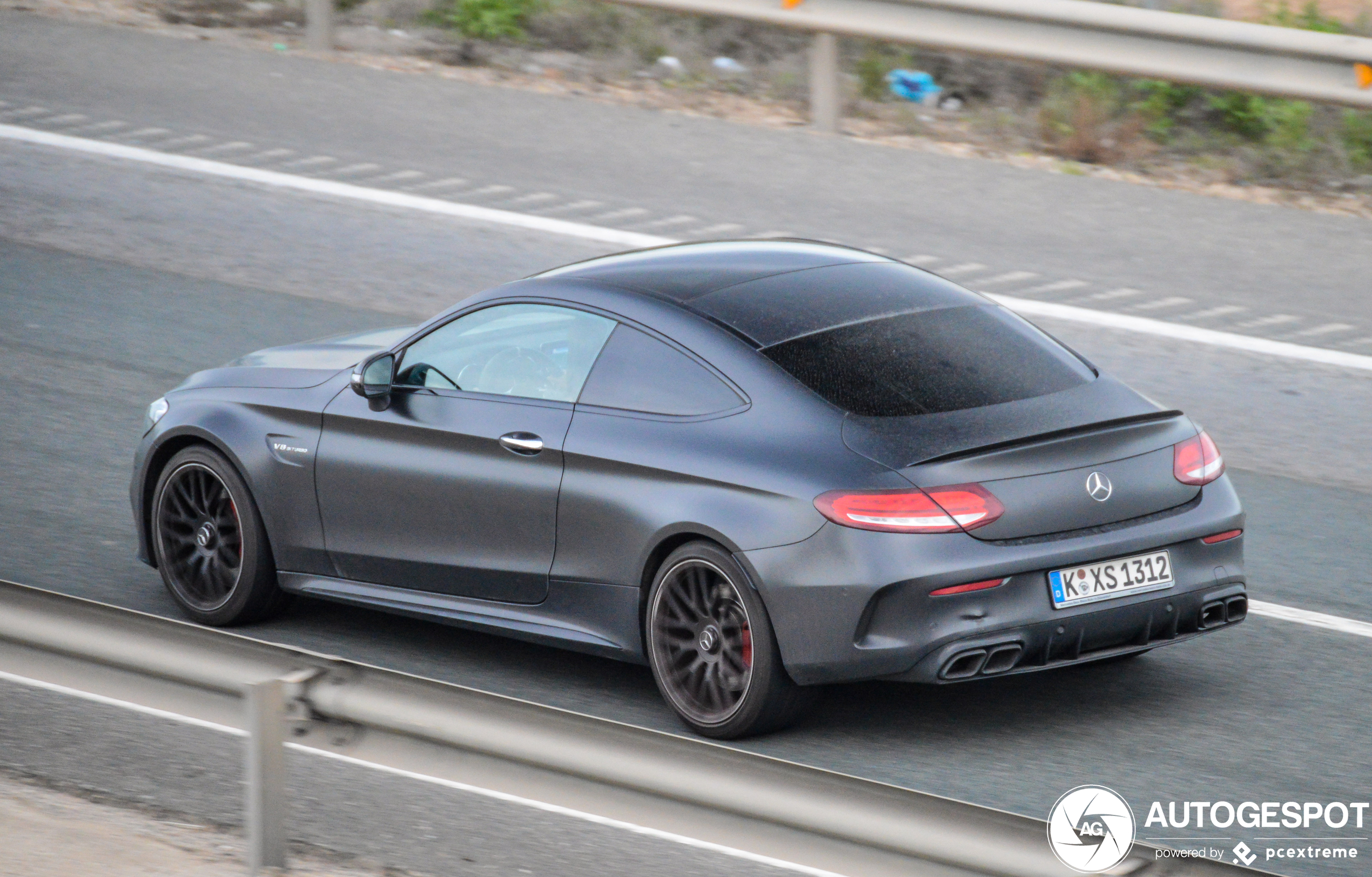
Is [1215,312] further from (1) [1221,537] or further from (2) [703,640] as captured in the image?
(2) [703,640]

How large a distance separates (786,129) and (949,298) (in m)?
7.99

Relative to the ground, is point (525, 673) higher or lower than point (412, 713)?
lower

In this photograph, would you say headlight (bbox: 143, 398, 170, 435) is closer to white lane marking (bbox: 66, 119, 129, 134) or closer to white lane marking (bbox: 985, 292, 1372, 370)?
white lane marking (bbox: 985, 292, 1372, 370)

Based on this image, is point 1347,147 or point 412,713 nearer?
point 412,713

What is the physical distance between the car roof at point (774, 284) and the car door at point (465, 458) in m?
0.30

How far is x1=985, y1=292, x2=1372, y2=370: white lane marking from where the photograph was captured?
10758 mm

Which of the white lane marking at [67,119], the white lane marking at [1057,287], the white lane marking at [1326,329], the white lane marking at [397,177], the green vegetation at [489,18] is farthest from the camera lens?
the green vegetation at [489,18]

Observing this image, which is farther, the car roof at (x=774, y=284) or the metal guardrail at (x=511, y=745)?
the car roof at (x=774, y=284)

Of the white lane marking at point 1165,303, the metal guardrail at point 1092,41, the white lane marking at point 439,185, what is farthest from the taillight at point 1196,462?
the white lane marking at point 439,185

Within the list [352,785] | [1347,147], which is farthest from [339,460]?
[1347,147]

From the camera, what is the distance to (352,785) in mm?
6336

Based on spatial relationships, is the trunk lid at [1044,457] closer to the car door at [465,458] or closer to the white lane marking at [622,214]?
the car door at [465,458]

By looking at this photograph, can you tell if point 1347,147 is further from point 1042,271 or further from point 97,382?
point 97,382

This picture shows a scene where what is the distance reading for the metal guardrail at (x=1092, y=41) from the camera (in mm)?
13188
